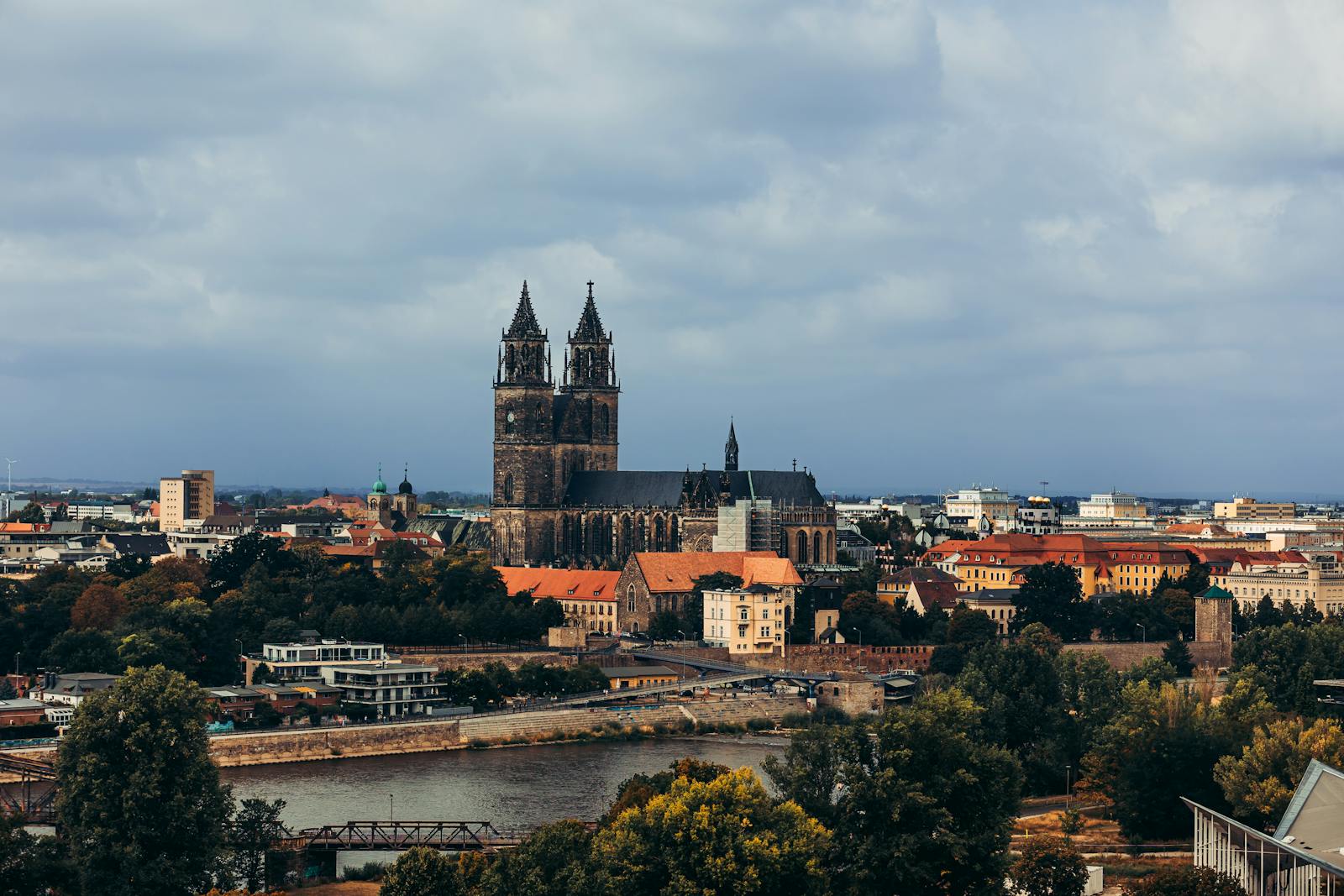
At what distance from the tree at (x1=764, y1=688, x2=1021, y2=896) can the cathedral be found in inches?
2987

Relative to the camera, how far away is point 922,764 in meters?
51.1

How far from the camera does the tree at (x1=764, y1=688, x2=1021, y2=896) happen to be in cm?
4888

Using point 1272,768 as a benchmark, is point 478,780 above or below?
below

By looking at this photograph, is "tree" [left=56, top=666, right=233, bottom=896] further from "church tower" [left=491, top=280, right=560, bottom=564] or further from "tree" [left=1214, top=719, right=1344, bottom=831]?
"church tower" [left=491, top=280, right=560, bottom=564]

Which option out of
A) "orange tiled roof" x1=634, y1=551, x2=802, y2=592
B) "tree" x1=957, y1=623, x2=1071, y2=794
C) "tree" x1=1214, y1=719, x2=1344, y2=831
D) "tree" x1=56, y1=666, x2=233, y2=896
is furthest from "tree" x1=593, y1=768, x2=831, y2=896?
"orange tiled roof" x1=634, y1=551, x2=802, y2=592

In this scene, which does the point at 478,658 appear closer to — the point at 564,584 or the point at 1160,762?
the point at 564,584

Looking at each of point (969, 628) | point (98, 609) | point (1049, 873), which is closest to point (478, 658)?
point (98, 609)

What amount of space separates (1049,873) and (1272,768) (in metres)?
9.83

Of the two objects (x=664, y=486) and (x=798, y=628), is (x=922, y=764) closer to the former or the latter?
(x=798, y=628)

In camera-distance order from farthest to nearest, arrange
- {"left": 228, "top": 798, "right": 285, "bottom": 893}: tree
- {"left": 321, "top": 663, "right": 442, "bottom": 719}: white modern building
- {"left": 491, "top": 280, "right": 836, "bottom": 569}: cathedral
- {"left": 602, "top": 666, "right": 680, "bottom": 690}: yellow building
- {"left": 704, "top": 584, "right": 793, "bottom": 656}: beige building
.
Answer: {"left": 491, "top": 280, "right": 836, "bottom": 569}: cathedral
{"left": 704, "top": 584, "right": 793, "bottom": 656}: beige building
{"left": 602, "top": 666, "right": 680, "bottom": 690}: yellow building
{"left": 321, "top": 663, "right": 442, "bottom": 719}: white modern building
{"left": 228, "top": 798, "right": 285, "bottom": 893}: tree

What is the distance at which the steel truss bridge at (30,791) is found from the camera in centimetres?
5716

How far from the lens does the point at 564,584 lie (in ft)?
369

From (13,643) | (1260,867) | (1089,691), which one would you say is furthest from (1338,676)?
(13,643)

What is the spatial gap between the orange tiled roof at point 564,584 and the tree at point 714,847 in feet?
206
